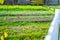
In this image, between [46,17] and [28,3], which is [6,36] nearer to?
[46,17]

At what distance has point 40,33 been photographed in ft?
13.4

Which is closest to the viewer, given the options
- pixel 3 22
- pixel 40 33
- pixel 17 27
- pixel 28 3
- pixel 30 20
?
pixel 40 33

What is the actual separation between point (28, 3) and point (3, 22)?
4260 mm

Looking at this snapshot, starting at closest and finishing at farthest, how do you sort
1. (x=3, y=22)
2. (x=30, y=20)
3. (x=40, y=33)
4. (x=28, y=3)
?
(x=40, y=33)
(x=3, y=22)
(x=30, y=20)
(x=28, y=3)

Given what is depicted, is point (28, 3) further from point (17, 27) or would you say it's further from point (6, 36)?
point (6, 36)

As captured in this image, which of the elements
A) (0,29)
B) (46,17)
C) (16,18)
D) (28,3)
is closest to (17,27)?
(0,29)

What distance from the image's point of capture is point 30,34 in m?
3.97

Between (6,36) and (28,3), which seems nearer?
(6,36)

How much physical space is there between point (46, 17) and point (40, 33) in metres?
1.47

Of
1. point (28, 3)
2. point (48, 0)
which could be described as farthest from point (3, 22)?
point (48, 0)

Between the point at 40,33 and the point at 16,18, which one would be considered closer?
the point at 40,33

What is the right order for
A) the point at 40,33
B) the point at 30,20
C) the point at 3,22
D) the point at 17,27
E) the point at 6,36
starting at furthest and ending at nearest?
the point at 30,20, the point at 3,22, the point at 17,27, the point at 40,33, the point at 6,36

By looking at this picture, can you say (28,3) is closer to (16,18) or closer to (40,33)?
(16,18)

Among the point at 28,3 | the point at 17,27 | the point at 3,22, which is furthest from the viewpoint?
the point at 28,3
